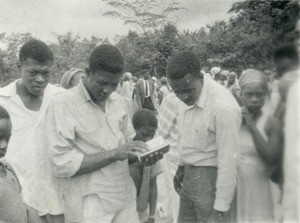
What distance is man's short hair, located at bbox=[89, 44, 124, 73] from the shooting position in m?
2.35

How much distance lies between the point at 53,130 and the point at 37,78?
0.64 m

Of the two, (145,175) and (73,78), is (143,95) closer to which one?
(73,78)

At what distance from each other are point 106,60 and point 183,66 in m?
0.39

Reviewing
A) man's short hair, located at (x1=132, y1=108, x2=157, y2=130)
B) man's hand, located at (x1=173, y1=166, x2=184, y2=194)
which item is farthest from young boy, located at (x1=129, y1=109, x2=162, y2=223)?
man's hand, located at (x1=173, y1=166, x2=184, y2=194)

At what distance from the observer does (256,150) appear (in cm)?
196

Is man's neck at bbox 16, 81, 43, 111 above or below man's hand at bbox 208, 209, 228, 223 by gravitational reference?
above

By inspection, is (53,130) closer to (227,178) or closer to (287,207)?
(227,178)

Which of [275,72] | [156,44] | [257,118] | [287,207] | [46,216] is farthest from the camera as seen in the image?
[156,44]

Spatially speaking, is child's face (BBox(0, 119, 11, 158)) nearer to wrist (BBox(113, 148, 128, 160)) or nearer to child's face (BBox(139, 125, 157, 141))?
wrist (BBox(113, 148, 128, 160))

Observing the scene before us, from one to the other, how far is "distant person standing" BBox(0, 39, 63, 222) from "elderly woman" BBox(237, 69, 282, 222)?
1144 millimetres

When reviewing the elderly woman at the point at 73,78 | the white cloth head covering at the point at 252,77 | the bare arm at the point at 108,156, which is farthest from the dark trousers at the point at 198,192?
the elderly woman at the point at 73,78

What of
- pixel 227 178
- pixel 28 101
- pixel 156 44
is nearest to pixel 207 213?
pixel 227 178

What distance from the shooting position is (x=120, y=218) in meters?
2.49

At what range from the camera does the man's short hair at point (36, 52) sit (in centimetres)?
292
